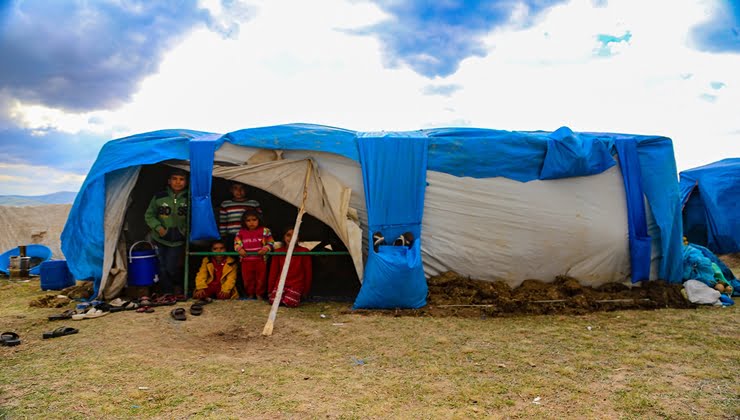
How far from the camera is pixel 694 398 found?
3.16m

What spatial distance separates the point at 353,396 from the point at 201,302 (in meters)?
3.23

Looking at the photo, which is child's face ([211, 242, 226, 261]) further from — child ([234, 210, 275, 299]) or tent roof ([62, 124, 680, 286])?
tent roof ([62, 124, 680, 286])

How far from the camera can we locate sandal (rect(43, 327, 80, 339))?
4493 millimetres

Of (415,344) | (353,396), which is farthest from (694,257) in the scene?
(353,396)

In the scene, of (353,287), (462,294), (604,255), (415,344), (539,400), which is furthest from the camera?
(353,287)

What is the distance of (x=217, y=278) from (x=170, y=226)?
86 cm

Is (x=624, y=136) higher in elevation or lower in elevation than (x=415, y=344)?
higher

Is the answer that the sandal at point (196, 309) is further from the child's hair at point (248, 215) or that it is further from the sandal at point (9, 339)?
the sandal at point (9, 339)

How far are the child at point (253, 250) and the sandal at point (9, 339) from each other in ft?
7.46

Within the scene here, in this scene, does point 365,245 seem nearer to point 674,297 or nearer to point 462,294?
point 462,294

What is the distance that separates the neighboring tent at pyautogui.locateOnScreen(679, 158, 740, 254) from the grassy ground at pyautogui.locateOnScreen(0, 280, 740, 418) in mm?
5461

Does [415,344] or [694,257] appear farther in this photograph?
[694,257]

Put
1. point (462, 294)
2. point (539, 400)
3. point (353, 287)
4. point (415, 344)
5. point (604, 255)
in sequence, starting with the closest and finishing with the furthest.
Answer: point (539, 400) < point (415, 344) < point (462, 294) < point (604, 255) < point (353, 287)

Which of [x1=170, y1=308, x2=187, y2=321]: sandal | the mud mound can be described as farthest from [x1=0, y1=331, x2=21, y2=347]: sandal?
the mud mound
